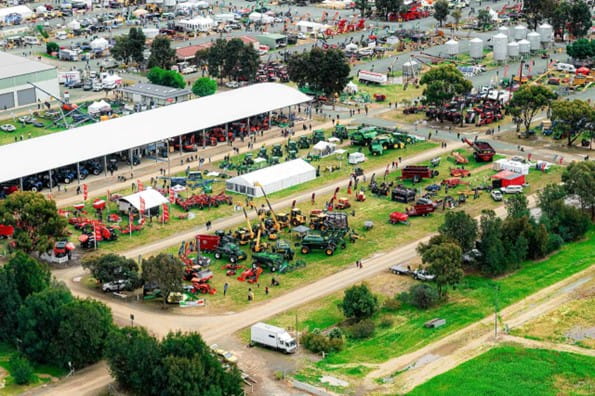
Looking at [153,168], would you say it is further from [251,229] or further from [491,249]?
[491,249]

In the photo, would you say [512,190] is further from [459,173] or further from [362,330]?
[362,330]

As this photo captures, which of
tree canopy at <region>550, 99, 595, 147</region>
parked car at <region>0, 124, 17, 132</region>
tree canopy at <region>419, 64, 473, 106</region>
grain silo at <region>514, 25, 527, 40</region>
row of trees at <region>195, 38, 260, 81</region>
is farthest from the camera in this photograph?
grain silo at <region>514, 25, 527, 40</region>

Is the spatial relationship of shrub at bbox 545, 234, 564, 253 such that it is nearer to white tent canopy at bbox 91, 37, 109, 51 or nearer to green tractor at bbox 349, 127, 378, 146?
green tractor at bbox 349, 127, 378, 146

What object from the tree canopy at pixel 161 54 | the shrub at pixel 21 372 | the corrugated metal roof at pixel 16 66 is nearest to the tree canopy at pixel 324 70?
the tree canopy at pixel 161 54

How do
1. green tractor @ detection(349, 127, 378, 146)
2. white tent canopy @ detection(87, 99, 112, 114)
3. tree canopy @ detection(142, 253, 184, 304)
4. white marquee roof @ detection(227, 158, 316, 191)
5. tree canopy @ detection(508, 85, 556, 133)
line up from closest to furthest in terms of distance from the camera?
1. tree canopy @ detection(142, 253, 184, 304)
2. white marquee roof @ detection(227, 158, 316, 191)
3. green tractor @ detection(349, 127, 378, 146)
4. tree canopy @ detection(508, 85, 556, 133)
5. white tent canopy @ detection(87, 99, 112, 114)

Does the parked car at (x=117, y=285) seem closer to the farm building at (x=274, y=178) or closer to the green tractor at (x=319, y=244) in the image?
the green tractor at (x=319, y=244)

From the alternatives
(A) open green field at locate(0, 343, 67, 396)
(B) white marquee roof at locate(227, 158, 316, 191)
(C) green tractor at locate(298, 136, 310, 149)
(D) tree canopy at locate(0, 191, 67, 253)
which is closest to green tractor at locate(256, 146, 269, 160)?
(C) green tractor at locate(298, 136, 310, 149)
